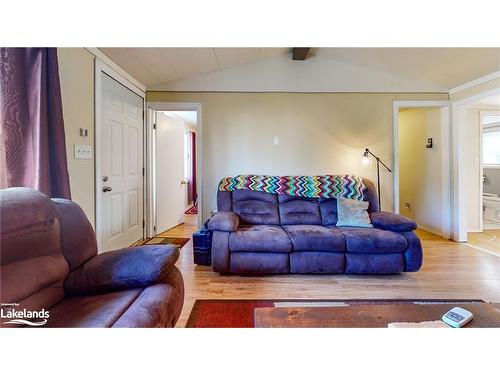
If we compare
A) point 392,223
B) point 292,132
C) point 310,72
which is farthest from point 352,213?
point 310,72

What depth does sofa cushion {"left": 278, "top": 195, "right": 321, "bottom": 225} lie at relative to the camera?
9.39ft

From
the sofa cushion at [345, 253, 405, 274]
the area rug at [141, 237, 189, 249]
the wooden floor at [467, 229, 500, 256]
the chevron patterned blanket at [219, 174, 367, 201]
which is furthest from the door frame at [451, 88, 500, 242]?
the area rug at [141, 237, 189, 249]

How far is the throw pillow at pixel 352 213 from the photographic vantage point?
8.71 feet

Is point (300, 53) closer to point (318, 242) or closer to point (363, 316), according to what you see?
point (318, 242)

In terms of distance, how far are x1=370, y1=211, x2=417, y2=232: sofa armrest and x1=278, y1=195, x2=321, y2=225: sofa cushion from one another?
0.62 meters

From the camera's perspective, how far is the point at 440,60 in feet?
9.45

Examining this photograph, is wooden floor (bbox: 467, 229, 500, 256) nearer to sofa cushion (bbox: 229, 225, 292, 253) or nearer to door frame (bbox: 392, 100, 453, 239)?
door frame (bbox: 392, 100, 453, 239)

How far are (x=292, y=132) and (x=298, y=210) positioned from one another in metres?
1.25

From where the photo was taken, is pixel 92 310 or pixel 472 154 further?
pixel 472 154

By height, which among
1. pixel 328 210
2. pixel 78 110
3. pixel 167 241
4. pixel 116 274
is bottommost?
pixel 167 241

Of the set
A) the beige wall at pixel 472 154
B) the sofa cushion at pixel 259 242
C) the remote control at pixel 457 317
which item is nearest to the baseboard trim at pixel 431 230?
the beige wall at pixel 472 154

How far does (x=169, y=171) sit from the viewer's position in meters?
4.05
